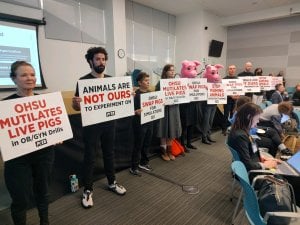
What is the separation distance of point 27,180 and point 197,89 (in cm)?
319

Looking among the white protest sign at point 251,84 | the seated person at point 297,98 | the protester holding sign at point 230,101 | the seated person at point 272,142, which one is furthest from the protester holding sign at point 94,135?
the seated person at point 297,98

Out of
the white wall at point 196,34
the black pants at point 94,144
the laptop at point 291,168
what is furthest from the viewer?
the white wall at point 196,34

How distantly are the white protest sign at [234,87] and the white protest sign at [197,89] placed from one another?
89 cm

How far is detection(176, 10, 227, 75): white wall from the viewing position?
26.8 ft

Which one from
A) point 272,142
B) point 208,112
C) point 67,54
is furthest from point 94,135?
point 67,54

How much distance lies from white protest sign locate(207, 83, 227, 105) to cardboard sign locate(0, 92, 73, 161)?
306 centimetres

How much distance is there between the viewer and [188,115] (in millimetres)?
4055

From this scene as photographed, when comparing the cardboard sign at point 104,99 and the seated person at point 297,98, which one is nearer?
the cardboard sign at point 104,99

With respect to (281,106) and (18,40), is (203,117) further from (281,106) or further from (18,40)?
(18,40)

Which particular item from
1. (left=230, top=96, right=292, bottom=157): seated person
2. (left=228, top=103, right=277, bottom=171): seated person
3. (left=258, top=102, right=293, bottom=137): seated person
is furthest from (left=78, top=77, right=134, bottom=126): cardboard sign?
(left=258, top=102, right=293, bottom=137): seated person

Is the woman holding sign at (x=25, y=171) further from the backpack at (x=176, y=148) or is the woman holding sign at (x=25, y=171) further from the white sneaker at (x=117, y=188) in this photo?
the backpack at (x=176, y=148)

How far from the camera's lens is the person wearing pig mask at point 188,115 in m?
4.02

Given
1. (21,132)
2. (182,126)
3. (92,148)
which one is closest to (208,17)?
(182,126)

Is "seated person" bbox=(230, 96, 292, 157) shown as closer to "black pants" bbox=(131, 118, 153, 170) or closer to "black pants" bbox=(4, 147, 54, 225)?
"black pants" bbox=(131, 118, 153, 170)
